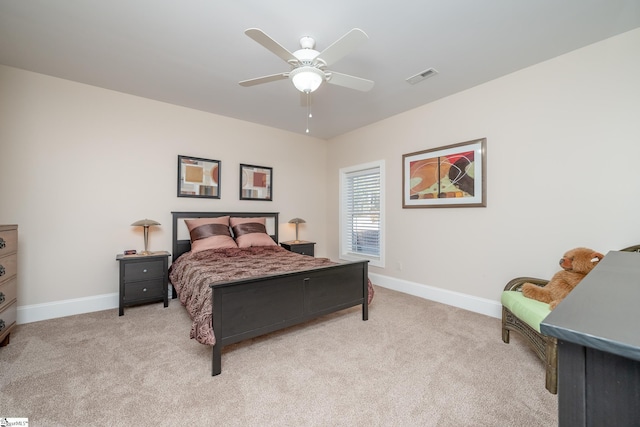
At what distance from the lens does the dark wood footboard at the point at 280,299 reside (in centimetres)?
203

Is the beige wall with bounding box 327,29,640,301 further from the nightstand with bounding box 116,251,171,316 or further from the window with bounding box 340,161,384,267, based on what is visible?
the nightstand with bounding box 116,251,171,316

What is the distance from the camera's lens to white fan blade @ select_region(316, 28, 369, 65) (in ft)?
5.62

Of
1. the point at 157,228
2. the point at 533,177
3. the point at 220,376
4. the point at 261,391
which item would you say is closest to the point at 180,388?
the point at 220,376

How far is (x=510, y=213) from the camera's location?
295 cm

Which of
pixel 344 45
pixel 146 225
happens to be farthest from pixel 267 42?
pixel 146 225

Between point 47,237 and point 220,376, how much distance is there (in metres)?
2.75

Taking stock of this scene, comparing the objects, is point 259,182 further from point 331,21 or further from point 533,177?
point 533,177

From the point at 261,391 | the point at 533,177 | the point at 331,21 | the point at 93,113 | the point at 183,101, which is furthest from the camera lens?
the point at 183,101

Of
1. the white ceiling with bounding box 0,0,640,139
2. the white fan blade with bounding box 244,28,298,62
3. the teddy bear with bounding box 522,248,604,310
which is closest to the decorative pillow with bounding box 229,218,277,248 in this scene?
the white ceiling with bounding box 0,0,640,139

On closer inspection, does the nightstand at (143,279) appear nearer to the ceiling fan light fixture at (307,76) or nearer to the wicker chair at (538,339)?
the ceiling fan light fixture at (307,76)

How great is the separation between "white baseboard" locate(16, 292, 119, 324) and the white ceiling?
2.57 meters

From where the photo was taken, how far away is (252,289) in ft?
7.17

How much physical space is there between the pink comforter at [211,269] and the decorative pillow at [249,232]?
0.13m

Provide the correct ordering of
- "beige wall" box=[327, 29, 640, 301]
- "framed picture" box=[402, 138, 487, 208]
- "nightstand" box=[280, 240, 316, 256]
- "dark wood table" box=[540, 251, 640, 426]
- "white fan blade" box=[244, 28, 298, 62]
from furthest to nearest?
"nightstand" box=[280, 240, 316, 256] → "framed picture" box=[402, 138, 487, 208] → "beige wall" box=[327, 29, 640, 301] → "white fan blade" box=[244, 28, 298, 62] → "dark wood table" box=[540, 251, 640, 426]
